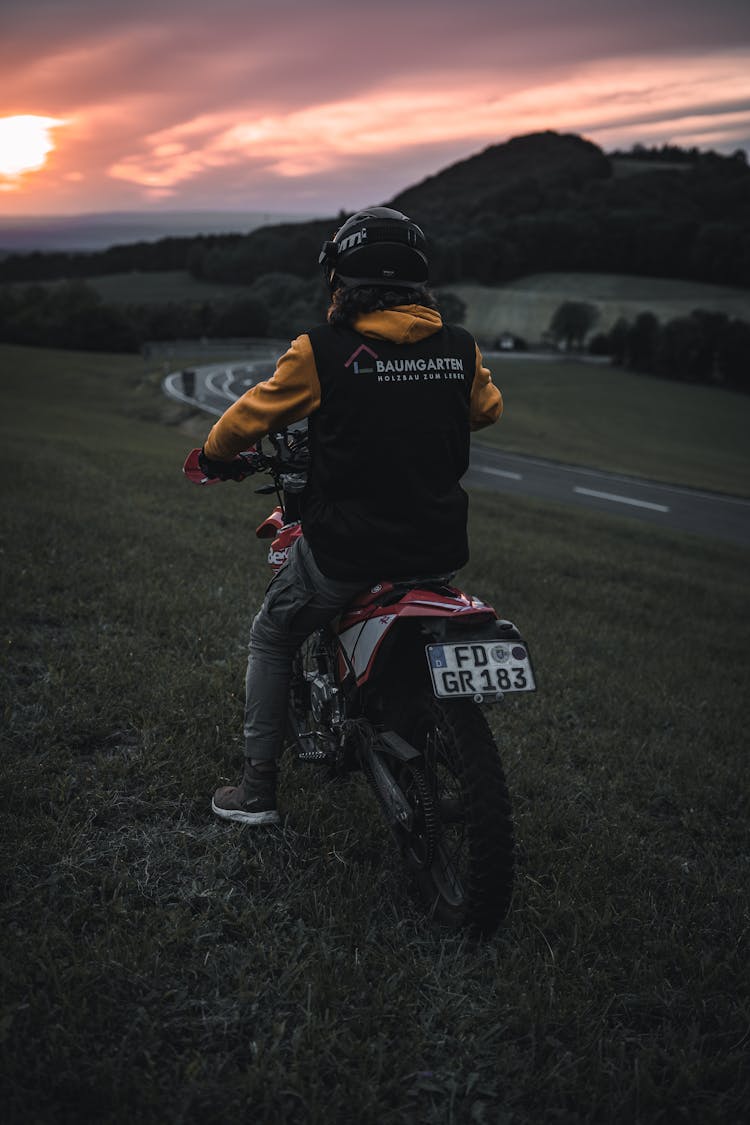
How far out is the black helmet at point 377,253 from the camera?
292cm

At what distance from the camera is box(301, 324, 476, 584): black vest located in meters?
2.83

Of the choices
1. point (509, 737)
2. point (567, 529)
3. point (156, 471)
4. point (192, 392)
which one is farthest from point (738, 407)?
point (509, 737)

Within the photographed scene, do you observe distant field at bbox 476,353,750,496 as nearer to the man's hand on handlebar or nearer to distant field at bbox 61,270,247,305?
the man's hand on handlebar

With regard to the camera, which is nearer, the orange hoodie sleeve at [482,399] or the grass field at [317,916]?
the grass field at [317,916]

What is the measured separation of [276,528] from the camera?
3779mm

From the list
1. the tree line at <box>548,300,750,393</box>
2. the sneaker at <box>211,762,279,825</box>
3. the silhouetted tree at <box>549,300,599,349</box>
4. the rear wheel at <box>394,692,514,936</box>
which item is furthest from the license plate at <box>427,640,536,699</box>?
the silhouetted tree at <box>549,300,599,349</box>

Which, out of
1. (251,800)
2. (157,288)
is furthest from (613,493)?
(157,288)

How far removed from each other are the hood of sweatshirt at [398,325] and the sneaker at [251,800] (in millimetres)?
1978

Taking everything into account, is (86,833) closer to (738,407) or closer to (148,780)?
(148,780)

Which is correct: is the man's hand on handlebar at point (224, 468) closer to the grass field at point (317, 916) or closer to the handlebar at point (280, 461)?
the handlebar at point (280, 461)

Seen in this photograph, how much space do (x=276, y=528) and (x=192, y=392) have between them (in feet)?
124

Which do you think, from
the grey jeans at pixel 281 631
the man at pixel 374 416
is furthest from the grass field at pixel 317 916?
the man at pixel 374 416

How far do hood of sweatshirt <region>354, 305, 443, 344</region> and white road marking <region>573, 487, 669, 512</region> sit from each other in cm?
2312

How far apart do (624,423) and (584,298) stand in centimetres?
5132
